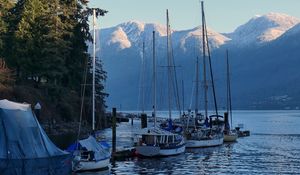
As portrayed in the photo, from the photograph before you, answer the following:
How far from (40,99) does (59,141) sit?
14.8 meters

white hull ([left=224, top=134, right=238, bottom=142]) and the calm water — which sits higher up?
white hull ([left=224, top=134, right=238, bottom=142])

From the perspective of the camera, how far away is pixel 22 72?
87.8 meters

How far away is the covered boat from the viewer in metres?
32.2

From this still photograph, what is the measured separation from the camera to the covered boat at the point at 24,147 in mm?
32188

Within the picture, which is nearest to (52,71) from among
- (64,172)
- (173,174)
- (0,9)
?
(0,9)

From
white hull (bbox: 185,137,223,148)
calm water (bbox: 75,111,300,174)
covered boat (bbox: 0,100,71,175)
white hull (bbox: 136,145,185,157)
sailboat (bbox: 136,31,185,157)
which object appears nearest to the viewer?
covered boat (bbox: 0,100,71,175)

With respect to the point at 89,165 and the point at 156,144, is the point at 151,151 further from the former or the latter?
the point at 89,165

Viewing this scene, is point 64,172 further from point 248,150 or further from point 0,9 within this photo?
point 0,9

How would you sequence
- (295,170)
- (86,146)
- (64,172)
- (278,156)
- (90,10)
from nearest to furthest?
(64,172)
(86,146)
(295,170)
(278,156)
(90,10)

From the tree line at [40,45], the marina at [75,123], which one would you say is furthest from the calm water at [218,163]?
the tree line at [40,45]

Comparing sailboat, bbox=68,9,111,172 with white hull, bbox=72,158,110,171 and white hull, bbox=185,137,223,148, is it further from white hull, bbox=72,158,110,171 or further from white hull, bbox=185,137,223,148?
white hull, bbox=185,137,223,148

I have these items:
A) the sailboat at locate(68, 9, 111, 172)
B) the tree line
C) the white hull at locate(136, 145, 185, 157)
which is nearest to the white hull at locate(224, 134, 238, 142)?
the tree line

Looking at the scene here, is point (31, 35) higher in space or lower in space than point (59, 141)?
higher

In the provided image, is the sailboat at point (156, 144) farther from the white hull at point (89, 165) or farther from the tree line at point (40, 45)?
the tree line at point (40, 45)
